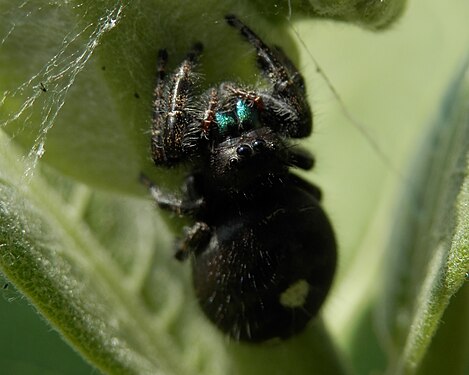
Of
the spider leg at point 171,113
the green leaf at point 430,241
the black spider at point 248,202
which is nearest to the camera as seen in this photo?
the green leaf at point 430,241

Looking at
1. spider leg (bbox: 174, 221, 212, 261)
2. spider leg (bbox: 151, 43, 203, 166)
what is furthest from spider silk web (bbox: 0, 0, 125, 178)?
spider leg (bbox: 174, 221, 212, 261)

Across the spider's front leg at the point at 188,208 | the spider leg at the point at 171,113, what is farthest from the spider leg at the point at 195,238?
the spider leg at the point at 171,113

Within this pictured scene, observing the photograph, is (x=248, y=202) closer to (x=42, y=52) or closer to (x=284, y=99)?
(x=284, y=99)

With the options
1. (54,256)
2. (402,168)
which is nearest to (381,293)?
(402,168)

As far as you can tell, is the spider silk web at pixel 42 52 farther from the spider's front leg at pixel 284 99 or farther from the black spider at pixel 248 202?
the spider's front leg at pixel 284 99

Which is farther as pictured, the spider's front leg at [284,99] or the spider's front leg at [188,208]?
the spider's front leg at [188,208]

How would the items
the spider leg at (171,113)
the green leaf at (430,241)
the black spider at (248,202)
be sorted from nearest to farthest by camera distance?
the green leaf at (430,241) → the spider leg at (171,113) → the black spider at (248,202)

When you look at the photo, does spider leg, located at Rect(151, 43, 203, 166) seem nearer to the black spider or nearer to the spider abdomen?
the black spider

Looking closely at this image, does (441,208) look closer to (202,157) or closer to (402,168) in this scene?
(202,157)

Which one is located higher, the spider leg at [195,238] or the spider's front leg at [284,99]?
Answer: the spider's front leg at [284,99]
